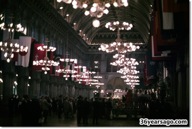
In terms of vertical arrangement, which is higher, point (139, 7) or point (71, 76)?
point (139, 7)

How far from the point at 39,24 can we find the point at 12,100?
10025 millimetres

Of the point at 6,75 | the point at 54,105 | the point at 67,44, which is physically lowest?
the point at 54,105

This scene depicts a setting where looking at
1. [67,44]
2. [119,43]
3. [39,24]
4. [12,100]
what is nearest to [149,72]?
[119,43]

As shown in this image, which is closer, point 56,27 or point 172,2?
point 172,2

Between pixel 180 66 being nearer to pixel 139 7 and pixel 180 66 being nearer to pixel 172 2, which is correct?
pixel 172 2

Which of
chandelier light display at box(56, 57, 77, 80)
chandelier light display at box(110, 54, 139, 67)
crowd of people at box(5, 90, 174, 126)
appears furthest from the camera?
chandelier light display at box(110, 54, 139, 67)

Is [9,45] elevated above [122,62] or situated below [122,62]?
below

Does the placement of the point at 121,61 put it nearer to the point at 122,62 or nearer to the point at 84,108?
the point at 122,62

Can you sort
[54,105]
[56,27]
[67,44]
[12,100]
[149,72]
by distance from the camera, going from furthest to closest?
[67,44] < [56,27] < [149,72] < [54,105] < [12,100]

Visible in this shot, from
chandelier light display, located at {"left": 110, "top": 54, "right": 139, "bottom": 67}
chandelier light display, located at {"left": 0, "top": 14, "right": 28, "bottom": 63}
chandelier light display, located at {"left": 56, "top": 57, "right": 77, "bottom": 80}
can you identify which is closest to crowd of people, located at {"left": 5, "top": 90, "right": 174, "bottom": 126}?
chandelier light display, located at {"left": 0, "top": 14, "right": 28, "bottom": 63}

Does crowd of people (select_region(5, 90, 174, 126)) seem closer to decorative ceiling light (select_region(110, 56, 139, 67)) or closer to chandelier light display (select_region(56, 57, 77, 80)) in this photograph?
chandelier light display (select_region(56, 57, 77, 80))

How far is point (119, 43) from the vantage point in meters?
23.5

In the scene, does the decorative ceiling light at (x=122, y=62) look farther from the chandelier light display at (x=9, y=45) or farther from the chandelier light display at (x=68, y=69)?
the chandelier light display at (x=9, y=45)

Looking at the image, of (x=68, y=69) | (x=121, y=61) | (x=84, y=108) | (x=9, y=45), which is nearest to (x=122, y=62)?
(x=121, y=61)
